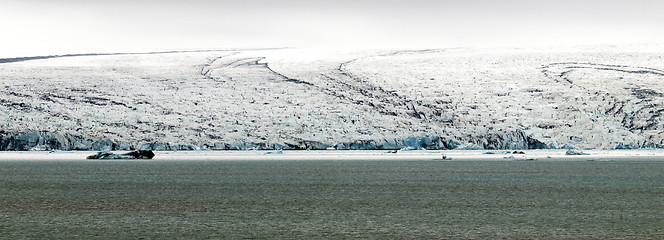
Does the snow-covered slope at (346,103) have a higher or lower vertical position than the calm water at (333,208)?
lower

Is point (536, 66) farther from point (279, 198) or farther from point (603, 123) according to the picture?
point (279, 198)

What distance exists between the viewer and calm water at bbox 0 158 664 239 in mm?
12047

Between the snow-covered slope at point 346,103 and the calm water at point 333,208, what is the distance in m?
33.6

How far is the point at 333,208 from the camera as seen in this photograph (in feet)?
51.2

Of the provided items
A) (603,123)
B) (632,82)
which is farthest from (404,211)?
(632,82)

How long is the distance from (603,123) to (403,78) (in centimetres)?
1849

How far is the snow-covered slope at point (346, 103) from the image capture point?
58469mm

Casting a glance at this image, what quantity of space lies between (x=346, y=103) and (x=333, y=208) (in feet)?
A: 164

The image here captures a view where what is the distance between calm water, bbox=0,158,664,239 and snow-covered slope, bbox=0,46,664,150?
110 ft

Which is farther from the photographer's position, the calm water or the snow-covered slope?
the snow-covered slope

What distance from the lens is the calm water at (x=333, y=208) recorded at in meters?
12.0

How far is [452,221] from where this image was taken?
13359 millimetres

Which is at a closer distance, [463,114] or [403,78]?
[463,114]

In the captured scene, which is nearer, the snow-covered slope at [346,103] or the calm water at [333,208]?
the calm water at [333,208]
